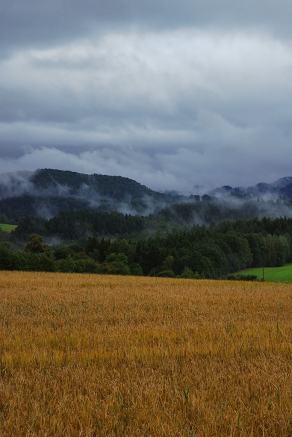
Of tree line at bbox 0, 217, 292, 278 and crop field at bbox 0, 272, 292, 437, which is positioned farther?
→ tree line at bbox 0, 217, 292, 278

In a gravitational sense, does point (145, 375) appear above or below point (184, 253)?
above

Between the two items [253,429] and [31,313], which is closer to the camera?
[253,429]

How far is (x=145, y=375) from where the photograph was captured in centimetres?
795

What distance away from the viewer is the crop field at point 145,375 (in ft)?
19.4

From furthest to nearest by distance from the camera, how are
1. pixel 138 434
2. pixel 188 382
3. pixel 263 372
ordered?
pixel 263 372 < pixel 188 382 < pixel 138 434

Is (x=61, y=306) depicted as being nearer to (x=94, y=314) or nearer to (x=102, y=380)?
(x=94, y=314)

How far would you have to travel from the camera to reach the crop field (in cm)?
590

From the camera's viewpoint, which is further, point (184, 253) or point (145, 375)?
point (184, 253)

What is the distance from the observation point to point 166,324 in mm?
13289

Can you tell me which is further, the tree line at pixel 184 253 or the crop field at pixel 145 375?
the tree line at pixel 184 253

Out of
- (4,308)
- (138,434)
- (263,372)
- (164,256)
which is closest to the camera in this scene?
(138,434)

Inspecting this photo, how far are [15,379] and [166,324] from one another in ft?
20.4

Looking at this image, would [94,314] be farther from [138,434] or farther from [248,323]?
[138,434]

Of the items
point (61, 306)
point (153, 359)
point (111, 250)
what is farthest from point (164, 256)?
point (153, 359)
